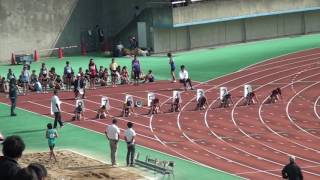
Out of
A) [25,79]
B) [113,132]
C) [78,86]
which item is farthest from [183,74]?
[113,132]

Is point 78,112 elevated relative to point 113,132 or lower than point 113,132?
lower

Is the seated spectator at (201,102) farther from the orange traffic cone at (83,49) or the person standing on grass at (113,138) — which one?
the orange traffic cone at (83,49)

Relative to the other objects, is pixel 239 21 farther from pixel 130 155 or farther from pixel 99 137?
pixel 130 155

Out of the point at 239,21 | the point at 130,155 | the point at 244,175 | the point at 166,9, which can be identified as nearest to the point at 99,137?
the point at 130,155

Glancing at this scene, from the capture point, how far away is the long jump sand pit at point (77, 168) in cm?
2308

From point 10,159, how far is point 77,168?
663 inches

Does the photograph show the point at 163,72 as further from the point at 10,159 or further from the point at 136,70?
the point at 10,159

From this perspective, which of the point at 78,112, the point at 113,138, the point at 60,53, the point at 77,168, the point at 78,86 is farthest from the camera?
the point at 60,53

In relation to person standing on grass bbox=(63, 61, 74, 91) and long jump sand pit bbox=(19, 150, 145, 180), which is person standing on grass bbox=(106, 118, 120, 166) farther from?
person standing on grass bbox=(63, 61, 74, 91)

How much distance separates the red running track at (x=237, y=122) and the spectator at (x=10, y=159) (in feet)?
54.1

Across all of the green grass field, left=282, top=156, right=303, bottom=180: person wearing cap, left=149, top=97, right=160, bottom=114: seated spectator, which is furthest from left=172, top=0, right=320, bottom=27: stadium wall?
left=282, top=156, right=303, bottom=180: person wearing cap

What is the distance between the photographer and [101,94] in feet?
126

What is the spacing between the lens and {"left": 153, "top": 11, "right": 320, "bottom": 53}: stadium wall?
51469 mm

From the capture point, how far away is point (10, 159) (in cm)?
775
